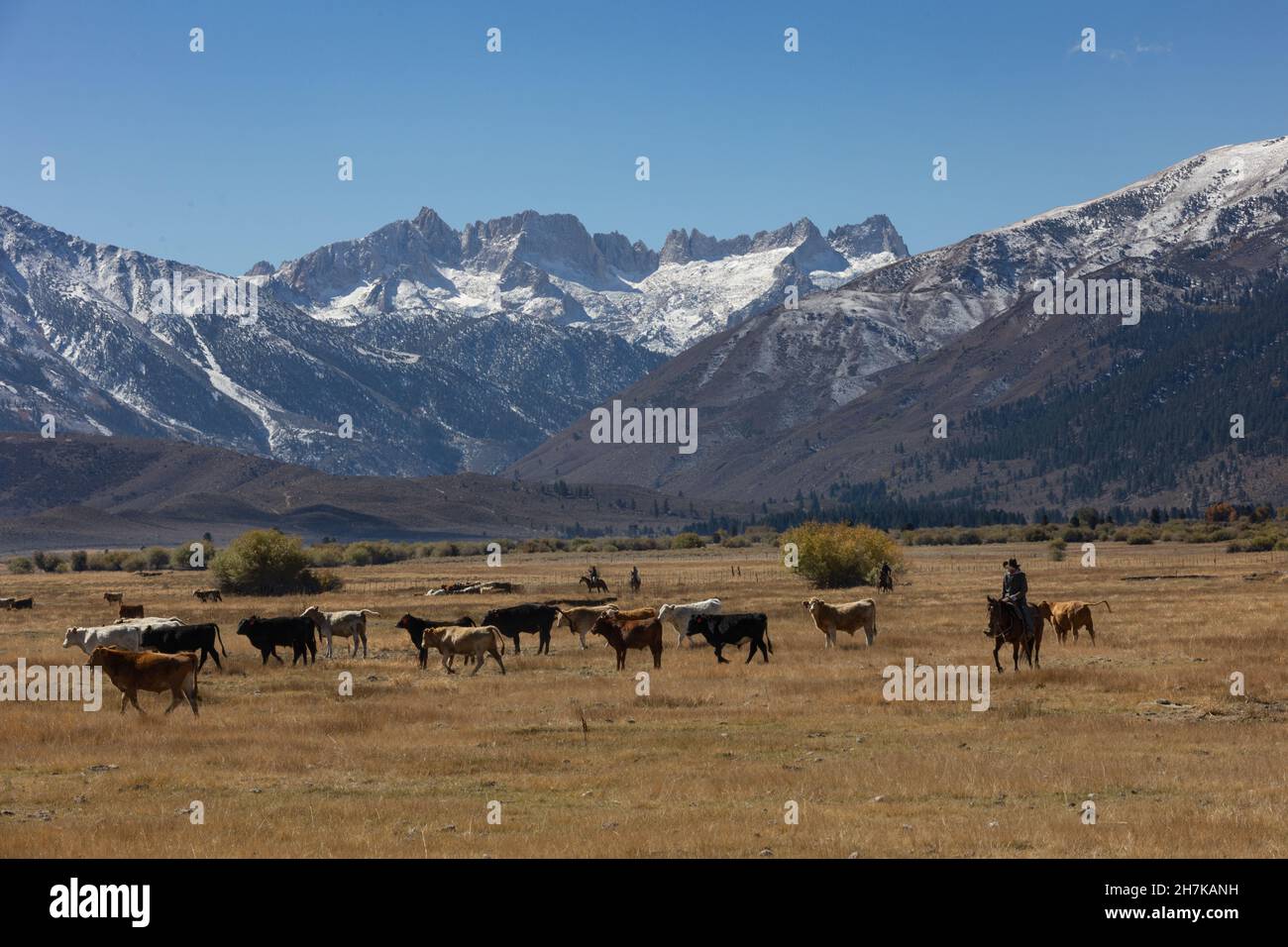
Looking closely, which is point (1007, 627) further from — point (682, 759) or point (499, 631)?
point (499, 631)

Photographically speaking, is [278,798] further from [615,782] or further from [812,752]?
[812,752]

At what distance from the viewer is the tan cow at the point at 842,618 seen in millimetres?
39531

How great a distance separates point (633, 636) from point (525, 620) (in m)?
6.44

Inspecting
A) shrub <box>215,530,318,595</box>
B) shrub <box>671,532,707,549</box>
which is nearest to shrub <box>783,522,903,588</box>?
shrub <box>215,530,318,595</box>

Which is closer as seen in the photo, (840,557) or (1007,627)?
(1007,627)

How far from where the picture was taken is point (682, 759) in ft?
71.4

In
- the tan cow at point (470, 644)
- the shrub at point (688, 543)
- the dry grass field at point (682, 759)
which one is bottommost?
A: the shrub at point (688, 543)

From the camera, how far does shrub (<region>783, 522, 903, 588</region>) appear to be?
78.2 metres

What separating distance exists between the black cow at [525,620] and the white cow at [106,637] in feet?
32.1

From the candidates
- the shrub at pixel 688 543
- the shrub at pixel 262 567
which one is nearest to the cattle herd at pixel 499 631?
the shrub at pixel 262 567

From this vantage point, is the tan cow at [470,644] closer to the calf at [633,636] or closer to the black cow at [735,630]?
the calf at [633,636]

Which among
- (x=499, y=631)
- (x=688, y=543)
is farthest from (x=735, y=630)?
(x=688, y=543)
